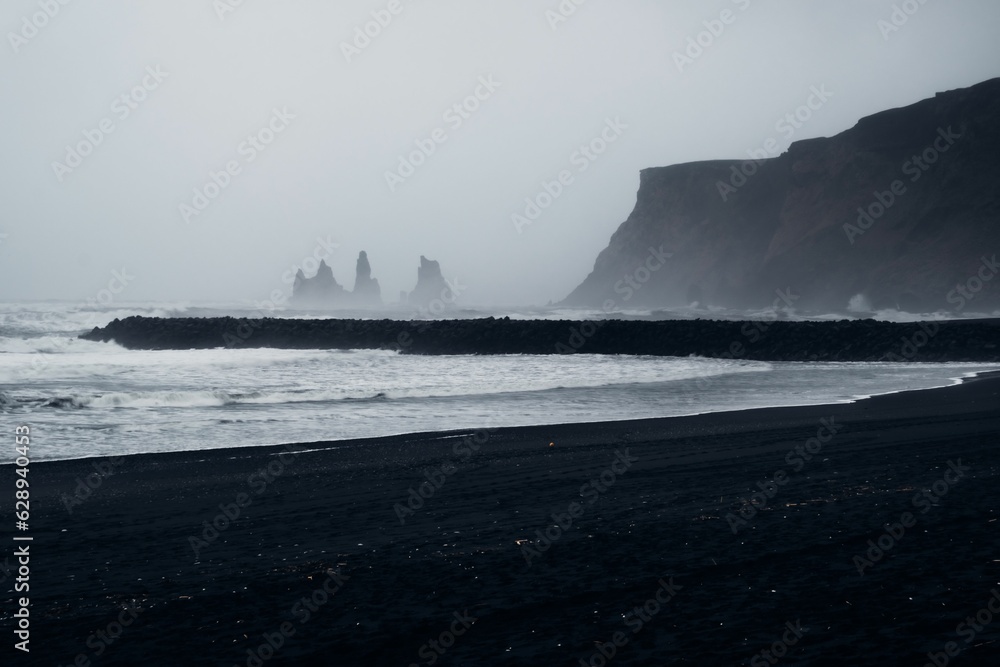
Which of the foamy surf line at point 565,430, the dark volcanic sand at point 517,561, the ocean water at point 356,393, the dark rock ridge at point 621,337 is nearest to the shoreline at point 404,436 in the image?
the foamy surf line at point 565,430

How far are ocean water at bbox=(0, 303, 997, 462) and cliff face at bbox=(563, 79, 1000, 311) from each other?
55524 millimetres

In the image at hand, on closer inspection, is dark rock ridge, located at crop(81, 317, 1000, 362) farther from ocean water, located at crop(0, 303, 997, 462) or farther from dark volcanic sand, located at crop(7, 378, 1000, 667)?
dark volcanic sand, located at crop(7, 378, 1000, 667)

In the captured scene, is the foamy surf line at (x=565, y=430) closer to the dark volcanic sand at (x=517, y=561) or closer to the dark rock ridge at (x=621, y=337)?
the dark volcanic sand at (x=517, y=561)

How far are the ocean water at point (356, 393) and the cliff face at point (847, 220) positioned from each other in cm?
5552

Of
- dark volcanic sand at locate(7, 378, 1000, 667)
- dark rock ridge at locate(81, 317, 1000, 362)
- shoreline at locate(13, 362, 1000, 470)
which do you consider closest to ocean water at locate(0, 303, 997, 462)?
shoreline at locate(13, 362, 1000, 470)

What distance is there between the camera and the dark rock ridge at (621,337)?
34719 mm

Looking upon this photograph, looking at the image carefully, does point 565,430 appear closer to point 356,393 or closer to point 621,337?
point 356,393

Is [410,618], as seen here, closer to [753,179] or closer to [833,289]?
[833,289]

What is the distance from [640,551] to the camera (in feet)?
17.7

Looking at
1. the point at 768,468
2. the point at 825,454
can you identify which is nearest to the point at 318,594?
the point at 768,468

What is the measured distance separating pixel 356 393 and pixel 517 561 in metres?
13.1

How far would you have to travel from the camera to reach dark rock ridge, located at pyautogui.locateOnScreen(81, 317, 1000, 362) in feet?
114

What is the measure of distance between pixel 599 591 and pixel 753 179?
116 metres

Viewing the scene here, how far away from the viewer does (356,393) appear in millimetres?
18000
